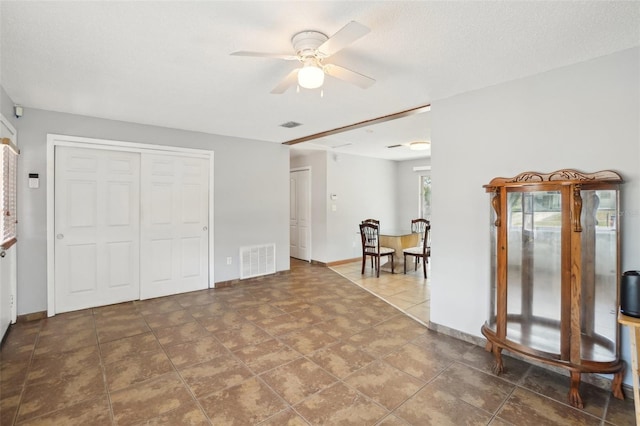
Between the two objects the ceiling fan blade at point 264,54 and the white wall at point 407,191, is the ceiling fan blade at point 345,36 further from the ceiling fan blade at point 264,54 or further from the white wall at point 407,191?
the white wall at point 407,191

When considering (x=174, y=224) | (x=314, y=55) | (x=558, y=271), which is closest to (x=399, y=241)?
(x=558, y=271)

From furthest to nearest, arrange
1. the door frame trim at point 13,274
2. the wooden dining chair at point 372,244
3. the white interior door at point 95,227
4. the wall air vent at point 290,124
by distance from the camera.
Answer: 1. the wooden dining chair at point 372,244
2. the wall air vent at point 290,124
3. the white interior door at point 95,227
4. the door frame trim at point 13,274

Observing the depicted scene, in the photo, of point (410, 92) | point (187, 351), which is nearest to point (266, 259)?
point (187, 351)

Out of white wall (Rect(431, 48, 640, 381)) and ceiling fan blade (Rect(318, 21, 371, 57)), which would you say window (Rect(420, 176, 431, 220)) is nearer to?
white wall (Rect(431, 48, 640, 381))

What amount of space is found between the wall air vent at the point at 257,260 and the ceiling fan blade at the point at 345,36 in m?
3.92

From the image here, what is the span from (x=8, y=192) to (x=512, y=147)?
464 cm

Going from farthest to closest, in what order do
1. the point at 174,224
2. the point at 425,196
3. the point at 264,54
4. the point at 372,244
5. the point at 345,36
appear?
the point at 425,196
the point at 372,244
the point at 174,224
the point at 264,54
the point at 345,36

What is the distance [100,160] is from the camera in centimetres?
393

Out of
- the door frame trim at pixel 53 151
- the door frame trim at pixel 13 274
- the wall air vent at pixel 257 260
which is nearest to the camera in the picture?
the door frame trim at pixel 13 274

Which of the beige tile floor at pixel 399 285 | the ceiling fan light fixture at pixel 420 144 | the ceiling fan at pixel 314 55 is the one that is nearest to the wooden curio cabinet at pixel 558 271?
the beige tile floor at pixel 399 285

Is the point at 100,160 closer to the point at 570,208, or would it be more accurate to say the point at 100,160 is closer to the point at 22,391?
the point at 22,391

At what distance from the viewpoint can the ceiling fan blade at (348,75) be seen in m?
2.10

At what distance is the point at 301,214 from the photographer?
23.1ft

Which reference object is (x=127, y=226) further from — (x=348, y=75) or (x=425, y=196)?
(x=425, y=196)
